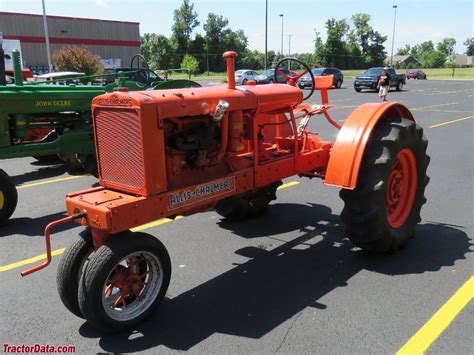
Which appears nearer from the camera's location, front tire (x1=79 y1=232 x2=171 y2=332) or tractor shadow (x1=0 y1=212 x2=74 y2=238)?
front tire (x1=79 y1=232 x2=171 y2=332)

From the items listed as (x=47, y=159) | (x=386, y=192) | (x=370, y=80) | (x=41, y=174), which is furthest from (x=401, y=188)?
(x=370, y=80)

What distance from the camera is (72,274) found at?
3037mm

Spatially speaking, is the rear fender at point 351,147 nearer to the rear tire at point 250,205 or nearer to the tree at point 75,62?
the rear tire at point 250,205

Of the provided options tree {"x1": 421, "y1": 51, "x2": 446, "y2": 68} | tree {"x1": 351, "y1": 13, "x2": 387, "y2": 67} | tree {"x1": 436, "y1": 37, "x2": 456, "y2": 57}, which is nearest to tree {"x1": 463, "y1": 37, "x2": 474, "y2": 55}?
tree {"x1": 436, "y1": 37, "x2": 456, "y2": 57}

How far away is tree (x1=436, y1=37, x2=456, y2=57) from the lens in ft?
414

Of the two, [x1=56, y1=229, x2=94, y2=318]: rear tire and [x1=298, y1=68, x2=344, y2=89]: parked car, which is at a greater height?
[x1=298, y1=68, x2=344, y2=89]: parked car

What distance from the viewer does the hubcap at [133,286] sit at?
307cm

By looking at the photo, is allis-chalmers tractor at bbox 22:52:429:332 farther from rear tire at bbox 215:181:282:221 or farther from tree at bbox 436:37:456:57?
tree at bbox 436:37:456:57

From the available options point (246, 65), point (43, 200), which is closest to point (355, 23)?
point (246, 65)

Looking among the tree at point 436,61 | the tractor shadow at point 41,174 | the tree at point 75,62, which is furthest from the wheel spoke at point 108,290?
the tree at point 436,61

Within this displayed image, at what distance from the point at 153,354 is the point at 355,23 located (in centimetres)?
9557

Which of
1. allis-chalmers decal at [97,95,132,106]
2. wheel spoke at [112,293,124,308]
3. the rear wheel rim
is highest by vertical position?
allis-chalmers decal at [97,95,132,106]

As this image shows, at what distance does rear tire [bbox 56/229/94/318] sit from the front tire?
0.20 metres

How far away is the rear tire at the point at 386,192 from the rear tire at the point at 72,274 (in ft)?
7.12
